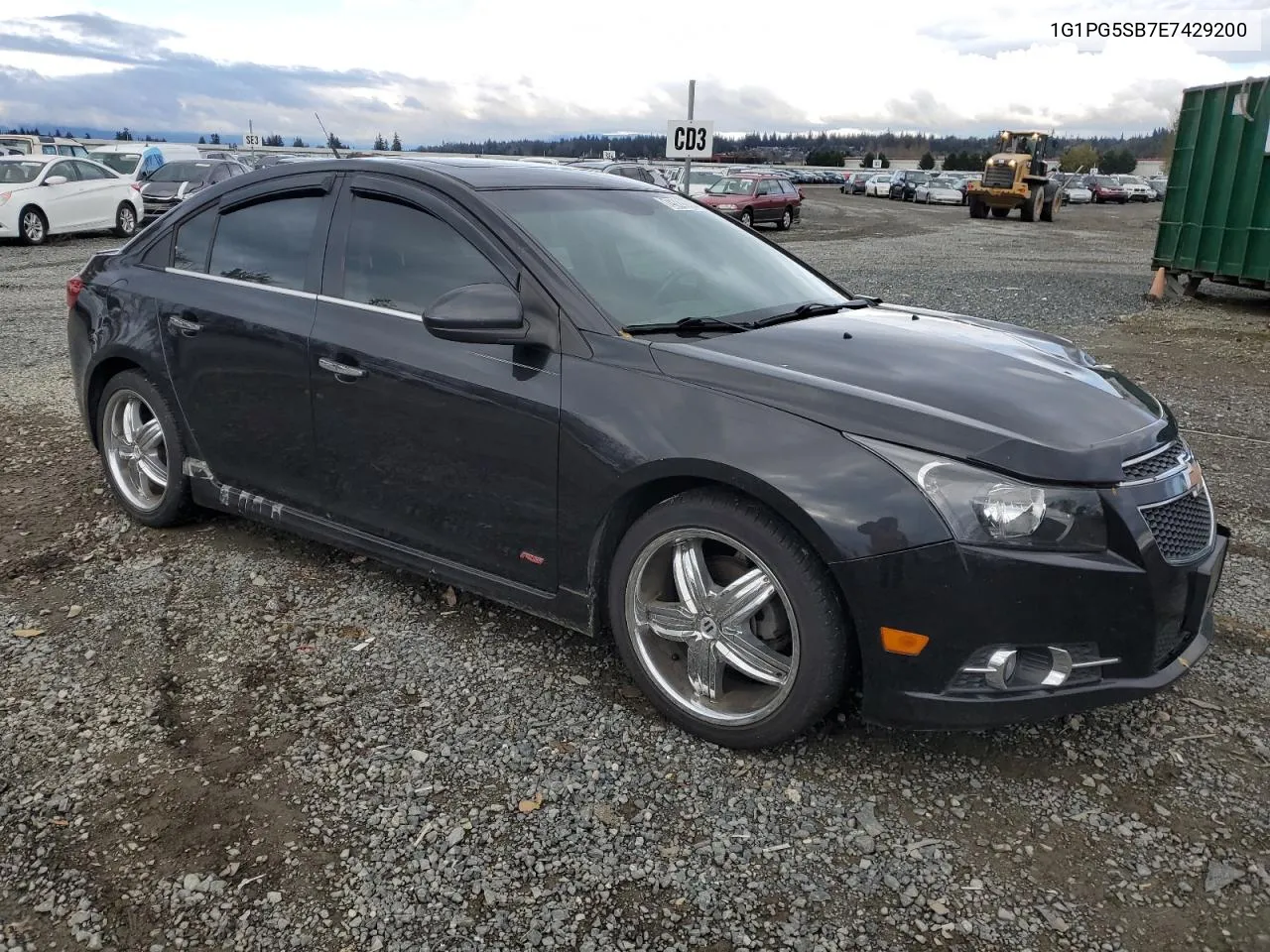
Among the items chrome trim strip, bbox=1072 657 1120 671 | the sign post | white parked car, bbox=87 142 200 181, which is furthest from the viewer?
white parked car, bbox=87 142 200 181

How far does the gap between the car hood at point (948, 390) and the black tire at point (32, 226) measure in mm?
19643

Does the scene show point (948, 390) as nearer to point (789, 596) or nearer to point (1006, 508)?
point (1006, 508)

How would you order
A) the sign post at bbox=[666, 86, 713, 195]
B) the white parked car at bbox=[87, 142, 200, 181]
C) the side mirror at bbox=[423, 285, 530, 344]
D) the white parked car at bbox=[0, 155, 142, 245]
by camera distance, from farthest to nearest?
the white parked car at bbox=[87, 142, 200, 181] → the white parked car at bbox=[0, 155, 142, 245] → the sign post at bbox=[666, 86, 713, 195] → the side mirror at bbox=[423, 285, 530, 344]

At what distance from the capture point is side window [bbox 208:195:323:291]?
3.96 m

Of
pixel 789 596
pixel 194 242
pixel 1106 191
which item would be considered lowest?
pixel 789 596

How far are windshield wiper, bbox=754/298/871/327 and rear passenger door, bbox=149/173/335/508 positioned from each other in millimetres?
1716

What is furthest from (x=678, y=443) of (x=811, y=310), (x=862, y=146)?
(x=862, y=146)

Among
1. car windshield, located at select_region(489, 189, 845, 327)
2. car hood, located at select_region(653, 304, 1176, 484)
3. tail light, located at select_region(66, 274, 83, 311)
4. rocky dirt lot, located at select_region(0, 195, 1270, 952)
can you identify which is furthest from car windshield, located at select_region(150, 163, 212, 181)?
car hood, located at select_region(653, 304, 1176, 484)

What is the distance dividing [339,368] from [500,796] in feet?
5.59

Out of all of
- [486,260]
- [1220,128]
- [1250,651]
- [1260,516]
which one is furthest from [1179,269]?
[486,260]

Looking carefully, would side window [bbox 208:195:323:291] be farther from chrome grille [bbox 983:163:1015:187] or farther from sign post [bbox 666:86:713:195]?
chrome grille [bbox 983:163:1015:187]

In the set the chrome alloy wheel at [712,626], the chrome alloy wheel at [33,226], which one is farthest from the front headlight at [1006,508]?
the chrome alloy wheel at [33,226]

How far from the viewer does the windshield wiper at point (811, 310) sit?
11.7ft

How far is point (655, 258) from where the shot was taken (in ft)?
12.2
